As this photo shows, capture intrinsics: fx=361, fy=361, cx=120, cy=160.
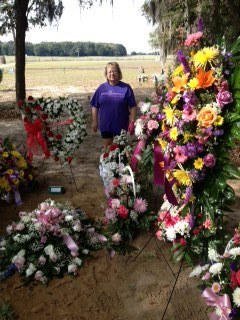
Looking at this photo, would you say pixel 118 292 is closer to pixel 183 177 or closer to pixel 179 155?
pixel 183 177

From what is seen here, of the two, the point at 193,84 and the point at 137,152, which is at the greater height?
the point at 193,84

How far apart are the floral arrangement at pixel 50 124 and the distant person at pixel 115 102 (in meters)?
0.74

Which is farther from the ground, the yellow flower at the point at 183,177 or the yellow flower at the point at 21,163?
the yellow flower at the point at 183,177

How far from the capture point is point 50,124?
6.07 m

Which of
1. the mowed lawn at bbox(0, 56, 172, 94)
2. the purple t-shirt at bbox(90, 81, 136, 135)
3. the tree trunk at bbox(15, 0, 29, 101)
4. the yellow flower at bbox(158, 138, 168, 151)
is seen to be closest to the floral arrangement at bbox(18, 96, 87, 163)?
the purple t-shirt at bbox(90, 81, 136, 135)

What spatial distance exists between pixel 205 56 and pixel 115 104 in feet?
8.25

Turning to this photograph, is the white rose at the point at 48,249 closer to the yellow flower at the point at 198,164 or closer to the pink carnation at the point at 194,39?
the yellow flower at the point at 198,164

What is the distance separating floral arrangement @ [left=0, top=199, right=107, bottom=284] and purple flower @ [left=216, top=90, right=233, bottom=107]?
2432 mm

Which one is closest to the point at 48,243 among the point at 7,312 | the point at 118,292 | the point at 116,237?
the point at 116,237

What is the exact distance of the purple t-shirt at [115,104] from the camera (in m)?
5.04

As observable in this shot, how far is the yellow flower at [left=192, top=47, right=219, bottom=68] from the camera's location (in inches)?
102

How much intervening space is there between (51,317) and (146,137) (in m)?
1.91

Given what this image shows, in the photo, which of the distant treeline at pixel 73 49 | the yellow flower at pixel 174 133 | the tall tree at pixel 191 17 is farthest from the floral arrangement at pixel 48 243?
the distant treeline at pixel 73 49

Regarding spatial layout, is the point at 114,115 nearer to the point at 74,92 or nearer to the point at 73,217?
the point at 73,217
